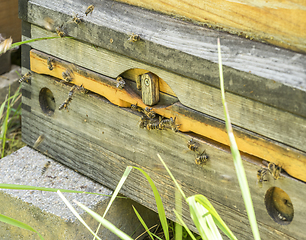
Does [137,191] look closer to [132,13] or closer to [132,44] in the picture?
[132,44]

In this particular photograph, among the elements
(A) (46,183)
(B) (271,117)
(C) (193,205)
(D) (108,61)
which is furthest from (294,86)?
(A) (46,183)

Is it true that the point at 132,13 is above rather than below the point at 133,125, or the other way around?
above

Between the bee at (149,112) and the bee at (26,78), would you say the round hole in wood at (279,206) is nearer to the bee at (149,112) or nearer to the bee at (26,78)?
the bee at (149,112)

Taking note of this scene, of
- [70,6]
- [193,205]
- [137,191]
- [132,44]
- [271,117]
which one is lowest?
[193,205]

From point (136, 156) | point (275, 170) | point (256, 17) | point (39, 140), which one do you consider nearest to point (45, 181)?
point (39, 140)

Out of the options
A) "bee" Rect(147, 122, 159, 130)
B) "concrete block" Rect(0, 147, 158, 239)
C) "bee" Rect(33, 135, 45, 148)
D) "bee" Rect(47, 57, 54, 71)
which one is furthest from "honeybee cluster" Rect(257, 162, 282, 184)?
"bee" Rect(33, 135, 45, 148)

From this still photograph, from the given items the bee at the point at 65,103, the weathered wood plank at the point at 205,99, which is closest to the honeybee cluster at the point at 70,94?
the bee at the point at 65,103
